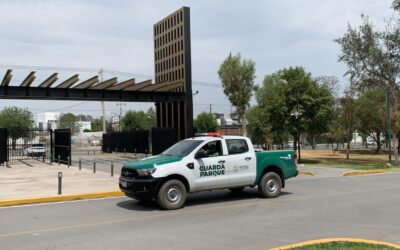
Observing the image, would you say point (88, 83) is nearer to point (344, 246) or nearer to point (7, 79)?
point (7, 79)

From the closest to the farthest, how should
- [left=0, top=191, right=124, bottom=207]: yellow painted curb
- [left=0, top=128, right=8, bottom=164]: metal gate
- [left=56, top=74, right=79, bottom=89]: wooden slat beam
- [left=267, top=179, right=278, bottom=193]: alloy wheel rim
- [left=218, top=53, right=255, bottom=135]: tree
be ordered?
[left=0, top=191, right=124, bottom=207]: yellow painted curb, [left=267, top=179, right=278, bottom=193]: alloy wheel rim, [left=56, top=74, right=79, bottom=89]: wooden slat beam, [left=0, top=128, right=8, bottom=164]: metal gate, [left=218, top=53, right=255, bottom=135]: tree

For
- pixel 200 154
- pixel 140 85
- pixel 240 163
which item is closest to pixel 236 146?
pixel 240 163

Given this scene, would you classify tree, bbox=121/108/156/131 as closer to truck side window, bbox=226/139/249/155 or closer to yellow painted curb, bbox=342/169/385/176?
yellow painted curb, bbox=342/169/385/176

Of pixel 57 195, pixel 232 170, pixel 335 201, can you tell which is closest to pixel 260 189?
pixel 232 170

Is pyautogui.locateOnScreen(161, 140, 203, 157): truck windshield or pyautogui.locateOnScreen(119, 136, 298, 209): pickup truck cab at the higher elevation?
pyautogui.locateOnScreen(161, 140, 203, 157): truck windshield

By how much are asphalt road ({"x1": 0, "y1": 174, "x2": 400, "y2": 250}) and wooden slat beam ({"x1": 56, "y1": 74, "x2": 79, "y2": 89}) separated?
1372 centimetres

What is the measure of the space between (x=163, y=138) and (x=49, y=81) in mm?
8469

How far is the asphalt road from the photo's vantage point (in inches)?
326

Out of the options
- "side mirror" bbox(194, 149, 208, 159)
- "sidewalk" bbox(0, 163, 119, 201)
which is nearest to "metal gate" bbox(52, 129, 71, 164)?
"sidewalk" bbox(0, 163, 119, 201)

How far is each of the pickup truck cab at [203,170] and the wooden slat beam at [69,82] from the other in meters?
14.8

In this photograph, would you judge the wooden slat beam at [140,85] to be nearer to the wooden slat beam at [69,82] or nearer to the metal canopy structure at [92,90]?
the metal canopy structure at [92,90]

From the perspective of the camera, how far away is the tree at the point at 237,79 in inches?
1564

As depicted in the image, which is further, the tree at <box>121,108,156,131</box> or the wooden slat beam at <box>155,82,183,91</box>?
the tree at <box>121,108,156,131</box>

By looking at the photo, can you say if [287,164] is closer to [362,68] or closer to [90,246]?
[90,246]
